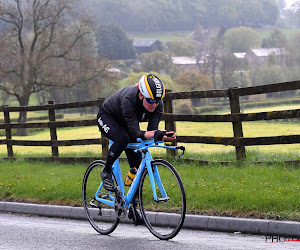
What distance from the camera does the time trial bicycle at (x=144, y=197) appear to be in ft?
20.0

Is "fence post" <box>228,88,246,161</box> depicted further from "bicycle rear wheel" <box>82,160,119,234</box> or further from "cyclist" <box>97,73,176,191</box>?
"cyclist" <box>97,73,176,191</box>

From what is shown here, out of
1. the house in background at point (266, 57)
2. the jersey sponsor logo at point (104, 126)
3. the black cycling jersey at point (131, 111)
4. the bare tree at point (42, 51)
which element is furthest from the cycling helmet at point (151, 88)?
the house in background at point (266, 57)

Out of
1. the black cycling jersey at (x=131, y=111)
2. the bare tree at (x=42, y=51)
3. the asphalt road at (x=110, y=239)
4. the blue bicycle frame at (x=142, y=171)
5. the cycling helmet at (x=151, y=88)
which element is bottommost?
the asphalt road at (x=110, y=239)

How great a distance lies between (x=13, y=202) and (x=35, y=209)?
690 millimetres

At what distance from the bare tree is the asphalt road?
50.7m

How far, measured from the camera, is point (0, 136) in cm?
5678

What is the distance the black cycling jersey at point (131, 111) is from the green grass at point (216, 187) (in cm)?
165

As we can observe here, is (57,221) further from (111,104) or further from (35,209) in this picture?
(111,104)

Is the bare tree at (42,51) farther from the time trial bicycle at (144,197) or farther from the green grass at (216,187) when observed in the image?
the time trial bicycle at (144,197)

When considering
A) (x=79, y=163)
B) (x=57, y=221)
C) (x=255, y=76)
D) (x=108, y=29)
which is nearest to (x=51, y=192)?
(x=57, y=221)

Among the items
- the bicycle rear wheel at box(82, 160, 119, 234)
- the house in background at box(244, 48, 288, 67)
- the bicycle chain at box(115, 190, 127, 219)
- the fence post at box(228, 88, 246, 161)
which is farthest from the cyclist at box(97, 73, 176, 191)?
the house in background at box(244, 48, 288, 67)

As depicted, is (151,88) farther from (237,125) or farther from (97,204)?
(237,125)

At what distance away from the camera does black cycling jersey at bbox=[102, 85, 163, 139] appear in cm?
624

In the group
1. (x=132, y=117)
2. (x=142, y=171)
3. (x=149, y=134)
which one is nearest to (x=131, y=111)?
(x=132, y=117)
